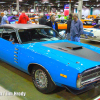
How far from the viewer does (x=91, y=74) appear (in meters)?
2.53

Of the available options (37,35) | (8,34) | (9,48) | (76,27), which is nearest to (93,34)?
(76,27)

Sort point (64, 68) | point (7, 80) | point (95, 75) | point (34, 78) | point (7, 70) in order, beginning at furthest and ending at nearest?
1. point (7, 70)
2. point (7, 80)
3. point (34, 78)
4. point (95, 75)
5. point (64, 68)

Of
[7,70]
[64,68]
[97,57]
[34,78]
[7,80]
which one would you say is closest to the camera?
[64,68]

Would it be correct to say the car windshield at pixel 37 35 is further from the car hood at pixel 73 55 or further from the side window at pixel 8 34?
the car hood at pixel 73 55

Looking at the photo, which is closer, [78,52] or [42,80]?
[42,80]

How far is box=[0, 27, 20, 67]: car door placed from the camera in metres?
3.49

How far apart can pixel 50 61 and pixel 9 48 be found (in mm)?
1516

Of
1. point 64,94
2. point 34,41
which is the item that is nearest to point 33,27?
point 34,41

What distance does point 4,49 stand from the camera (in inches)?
155

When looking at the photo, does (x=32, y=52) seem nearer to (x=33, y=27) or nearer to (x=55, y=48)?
(x=55, y=48)

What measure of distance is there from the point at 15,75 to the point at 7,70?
487 millimetres

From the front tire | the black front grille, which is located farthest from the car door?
the black front grille

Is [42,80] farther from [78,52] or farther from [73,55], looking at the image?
[78,52]

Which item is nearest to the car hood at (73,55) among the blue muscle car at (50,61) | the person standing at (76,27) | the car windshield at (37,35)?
the blue muscle car at (50,61)
